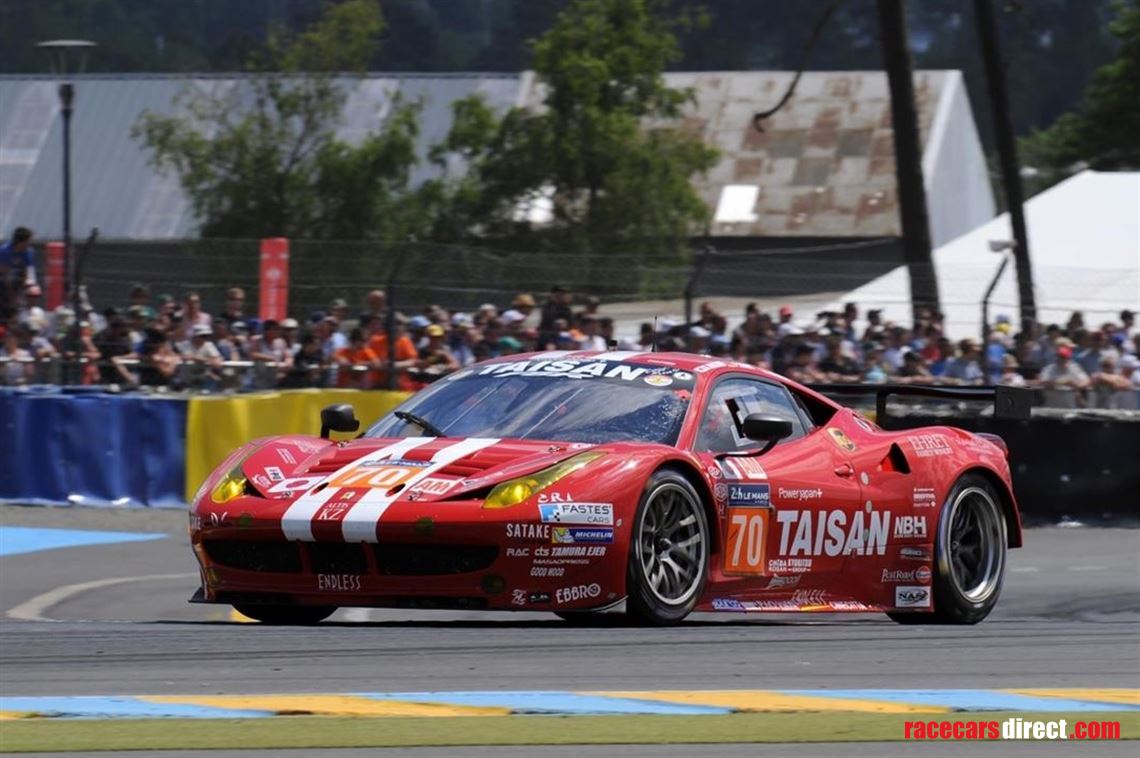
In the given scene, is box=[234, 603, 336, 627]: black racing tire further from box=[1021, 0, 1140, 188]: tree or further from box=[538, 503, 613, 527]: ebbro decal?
box=[1021, 0, 1140, 188]: tree

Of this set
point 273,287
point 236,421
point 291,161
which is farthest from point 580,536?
point 291,161

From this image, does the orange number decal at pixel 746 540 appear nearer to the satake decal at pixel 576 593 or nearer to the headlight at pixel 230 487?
the satake decal at pixel 576 593

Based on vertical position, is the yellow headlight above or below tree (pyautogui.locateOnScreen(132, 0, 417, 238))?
below

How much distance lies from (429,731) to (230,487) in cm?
258

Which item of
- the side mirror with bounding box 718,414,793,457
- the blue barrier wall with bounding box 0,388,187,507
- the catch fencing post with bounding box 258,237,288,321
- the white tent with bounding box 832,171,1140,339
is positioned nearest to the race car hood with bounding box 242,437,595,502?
the side mirror with bounding box 718,414,793,457

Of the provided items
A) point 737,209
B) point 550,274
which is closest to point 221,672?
point 550,274

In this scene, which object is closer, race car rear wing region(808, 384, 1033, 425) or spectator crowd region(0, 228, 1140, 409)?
race car rear wing region(808, 384, 1033, 425)

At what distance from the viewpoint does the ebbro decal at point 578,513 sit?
7.47 meters

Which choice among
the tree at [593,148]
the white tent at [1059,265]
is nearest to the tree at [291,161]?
the tree at [593,148]

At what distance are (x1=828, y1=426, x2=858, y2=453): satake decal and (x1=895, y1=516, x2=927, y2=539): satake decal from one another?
0.36 metres

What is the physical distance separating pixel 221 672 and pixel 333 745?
4.41 ft

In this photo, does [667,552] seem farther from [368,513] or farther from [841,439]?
[841,439]

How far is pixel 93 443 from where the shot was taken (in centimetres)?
1518

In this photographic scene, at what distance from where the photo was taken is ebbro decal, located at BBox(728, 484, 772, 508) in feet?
26.9
